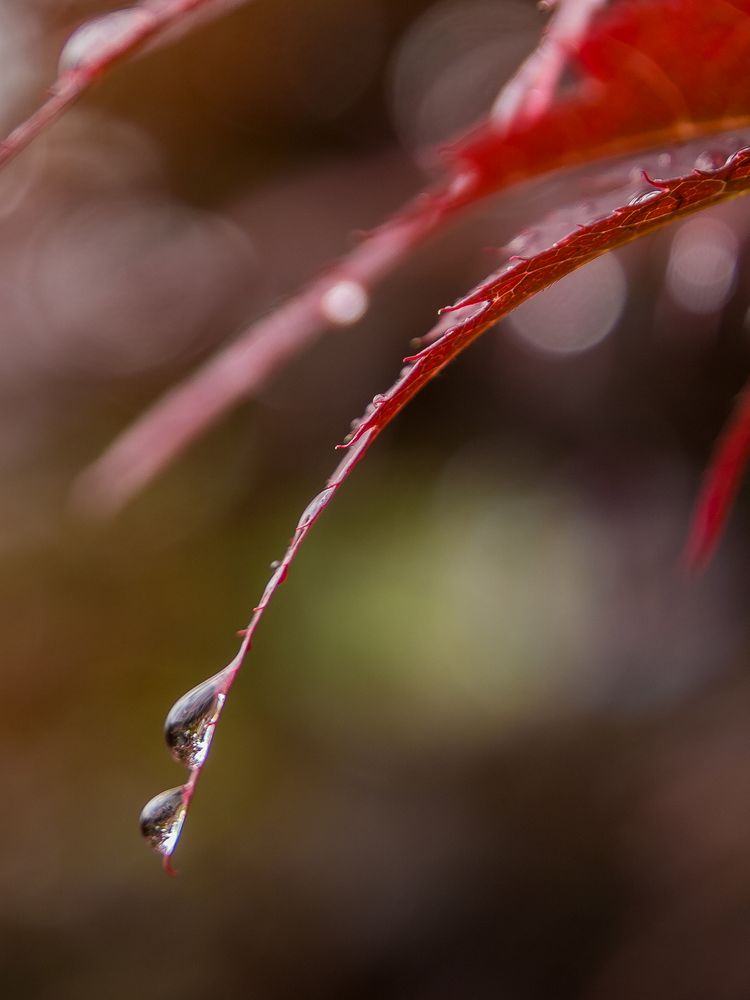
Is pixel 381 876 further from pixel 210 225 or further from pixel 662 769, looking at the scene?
pixel 210 225

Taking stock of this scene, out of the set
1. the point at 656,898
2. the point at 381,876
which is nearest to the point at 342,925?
the point at 381,876

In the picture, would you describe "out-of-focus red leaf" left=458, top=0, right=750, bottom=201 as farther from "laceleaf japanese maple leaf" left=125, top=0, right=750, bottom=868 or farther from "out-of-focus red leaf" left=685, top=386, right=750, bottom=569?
"out-of-focus red leaf" left=685, top=386, right=750, bottom=569

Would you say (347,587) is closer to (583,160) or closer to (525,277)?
(583,160)

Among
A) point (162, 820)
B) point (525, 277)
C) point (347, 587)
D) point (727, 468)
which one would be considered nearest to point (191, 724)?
point (162, 820)

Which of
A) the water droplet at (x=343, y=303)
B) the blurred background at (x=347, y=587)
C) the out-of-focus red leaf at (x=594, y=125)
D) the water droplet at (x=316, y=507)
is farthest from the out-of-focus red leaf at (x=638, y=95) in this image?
the blurred background at (x=347, y=587)

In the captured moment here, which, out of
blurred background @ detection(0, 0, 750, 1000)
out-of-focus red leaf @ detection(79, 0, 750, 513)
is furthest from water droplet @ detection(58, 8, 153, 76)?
blurred background @ detection(0, 0, 750, 1000)

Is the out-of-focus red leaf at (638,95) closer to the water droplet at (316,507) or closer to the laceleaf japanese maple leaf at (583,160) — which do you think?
the laceleaf japanese maple leaf at (583,160)
